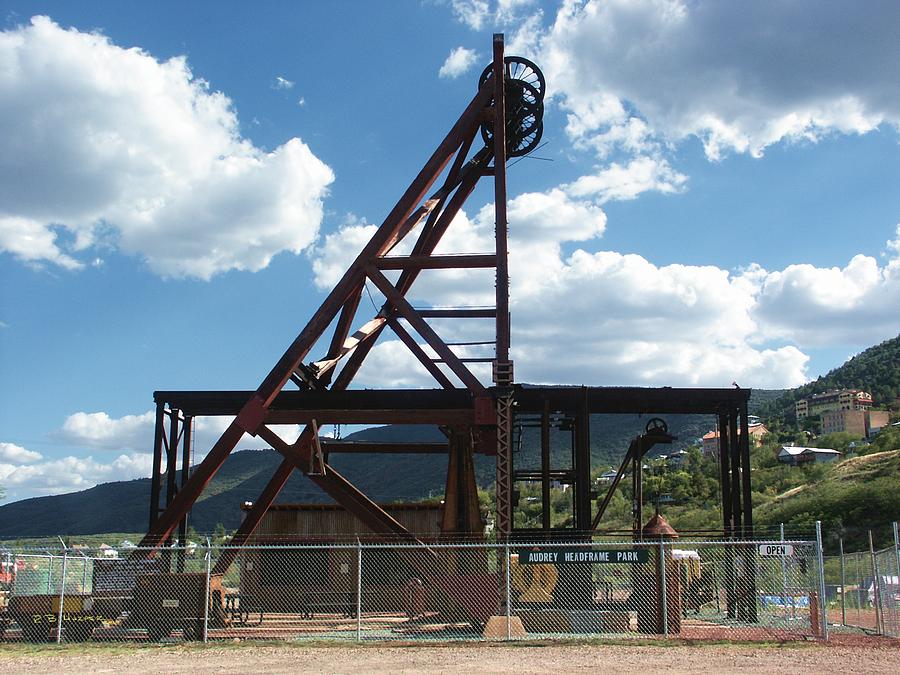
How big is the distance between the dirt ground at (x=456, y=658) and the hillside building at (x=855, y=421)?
119115 mm

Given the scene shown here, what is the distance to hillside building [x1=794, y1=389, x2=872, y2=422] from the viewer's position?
14712 cm

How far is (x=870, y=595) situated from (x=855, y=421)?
11892 cm

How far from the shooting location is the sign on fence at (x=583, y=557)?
17.9 m

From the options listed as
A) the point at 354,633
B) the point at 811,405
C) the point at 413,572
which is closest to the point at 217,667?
the point at 354,633

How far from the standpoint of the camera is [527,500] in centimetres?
8888

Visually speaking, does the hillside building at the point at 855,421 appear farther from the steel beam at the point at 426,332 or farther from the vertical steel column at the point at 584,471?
the steel beam at the point at 426,332

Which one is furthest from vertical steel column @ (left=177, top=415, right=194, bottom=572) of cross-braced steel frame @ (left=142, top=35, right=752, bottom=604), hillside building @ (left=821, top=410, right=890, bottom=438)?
hillside building @ (left=821, top=410, right=890, bottom=438)

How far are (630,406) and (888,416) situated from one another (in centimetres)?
11844

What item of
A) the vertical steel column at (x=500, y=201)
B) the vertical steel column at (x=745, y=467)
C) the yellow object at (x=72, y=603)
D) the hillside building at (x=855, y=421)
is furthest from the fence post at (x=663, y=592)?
the hillside building at (x=855, y=421)

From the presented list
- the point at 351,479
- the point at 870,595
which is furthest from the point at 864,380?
the point at 870,595

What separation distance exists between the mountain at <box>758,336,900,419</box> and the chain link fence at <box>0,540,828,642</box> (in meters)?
135

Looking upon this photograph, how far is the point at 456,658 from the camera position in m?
15.7

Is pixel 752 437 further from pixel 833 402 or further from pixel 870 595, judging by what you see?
pixel 870 595

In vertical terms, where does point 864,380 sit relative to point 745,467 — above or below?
above
